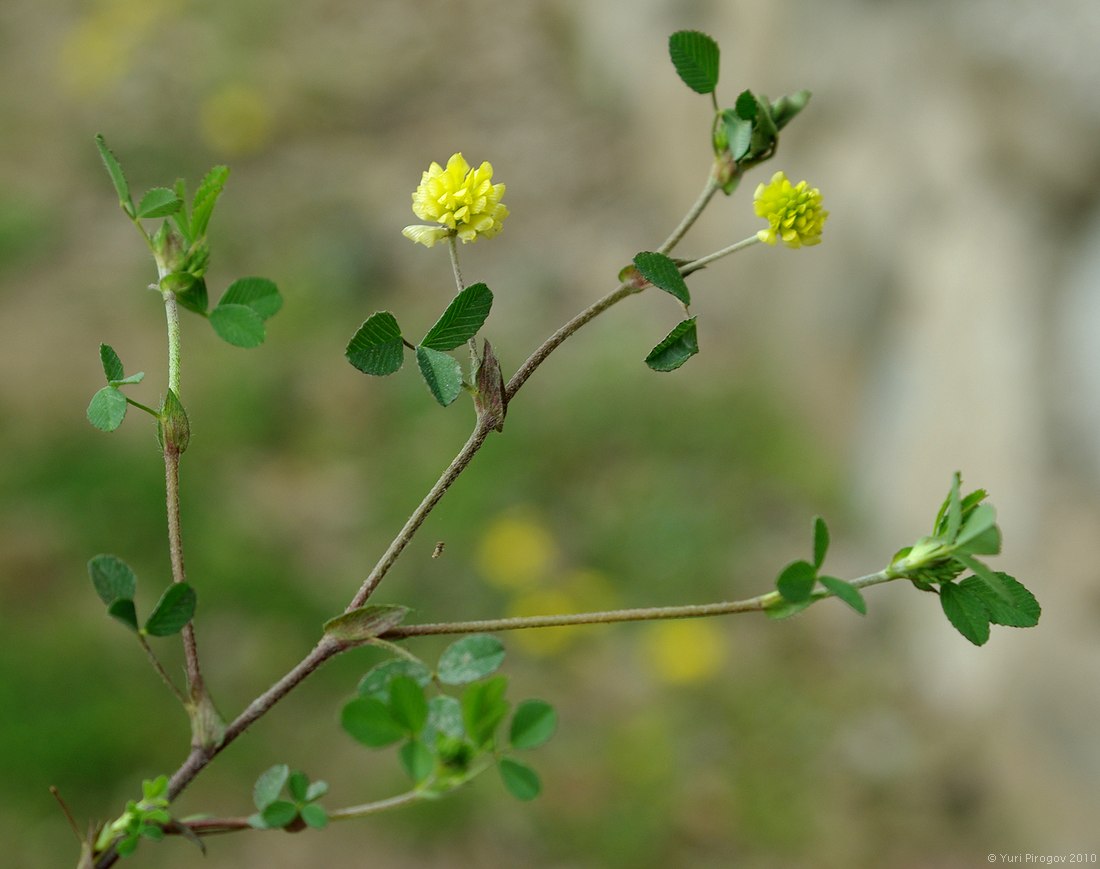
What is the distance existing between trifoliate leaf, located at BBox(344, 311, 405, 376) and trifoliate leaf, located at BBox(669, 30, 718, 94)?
0.16 m

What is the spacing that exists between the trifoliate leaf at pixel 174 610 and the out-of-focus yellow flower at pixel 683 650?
1888 mm

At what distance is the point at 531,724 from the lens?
1.56ft

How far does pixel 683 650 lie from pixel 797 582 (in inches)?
75.3

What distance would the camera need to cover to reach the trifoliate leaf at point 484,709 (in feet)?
1.48

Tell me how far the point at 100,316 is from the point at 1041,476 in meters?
2.31

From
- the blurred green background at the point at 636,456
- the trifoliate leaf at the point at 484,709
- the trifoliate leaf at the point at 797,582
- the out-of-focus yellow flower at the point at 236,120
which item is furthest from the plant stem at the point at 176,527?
the out-of-focus yellow flower at the point at 236,120

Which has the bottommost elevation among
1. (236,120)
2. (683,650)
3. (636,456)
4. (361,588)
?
(683,650)

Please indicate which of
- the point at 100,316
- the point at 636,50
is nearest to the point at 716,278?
the point at 636,50

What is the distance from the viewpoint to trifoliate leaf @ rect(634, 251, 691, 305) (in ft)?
1.40

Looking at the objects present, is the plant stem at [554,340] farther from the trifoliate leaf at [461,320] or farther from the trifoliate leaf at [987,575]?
the trifoliate leaf at [987,575]

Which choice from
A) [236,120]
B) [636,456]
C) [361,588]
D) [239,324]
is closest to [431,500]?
[361,588]

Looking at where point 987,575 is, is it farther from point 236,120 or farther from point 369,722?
point 236,120

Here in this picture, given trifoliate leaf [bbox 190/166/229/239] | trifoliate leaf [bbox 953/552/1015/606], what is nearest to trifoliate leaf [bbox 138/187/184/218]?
trifoliate leaf [bbox 190/166/229/239]

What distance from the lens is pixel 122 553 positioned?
2301 mm
